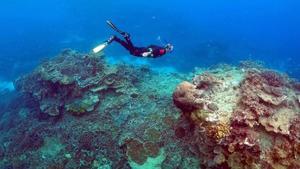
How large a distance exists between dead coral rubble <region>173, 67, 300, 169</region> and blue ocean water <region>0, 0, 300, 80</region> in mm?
19181

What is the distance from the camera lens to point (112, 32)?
39.0m

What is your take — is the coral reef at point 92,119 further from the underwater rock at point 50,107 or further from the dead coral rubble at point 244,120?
the dead coral rubble at point 244,120

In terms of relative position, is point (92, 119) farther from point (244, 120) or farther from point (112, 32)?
point (112, 32)

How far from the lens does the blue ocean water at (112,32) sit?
100 feet

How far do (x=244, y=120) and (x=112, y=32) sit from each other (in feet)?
107

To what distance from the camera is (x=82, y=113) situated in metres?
12.2

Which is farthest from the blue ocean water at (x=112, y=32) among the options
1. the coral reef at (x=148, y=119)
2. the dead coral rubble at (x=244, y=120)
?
the dead coral rubble at (x=244, y=120)

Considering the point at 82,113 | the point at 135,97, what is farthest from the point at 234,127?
the point at 82,113

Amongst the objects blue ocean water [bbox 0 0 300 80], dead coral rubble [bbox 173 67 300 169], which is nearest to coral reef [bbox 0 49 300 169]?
dead coral rubble [bbox 173 67 300 169]

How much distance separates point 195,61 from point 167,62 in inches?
113

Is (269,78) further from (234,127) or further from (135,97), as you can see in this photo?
(135,97)

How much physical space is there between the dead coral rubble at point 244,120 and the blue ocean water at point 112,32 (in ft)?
62.9

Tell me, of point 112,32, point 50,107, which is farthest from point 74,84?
point 112,32

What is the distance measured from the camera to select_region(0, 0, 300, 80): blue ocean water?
30.5 metres
